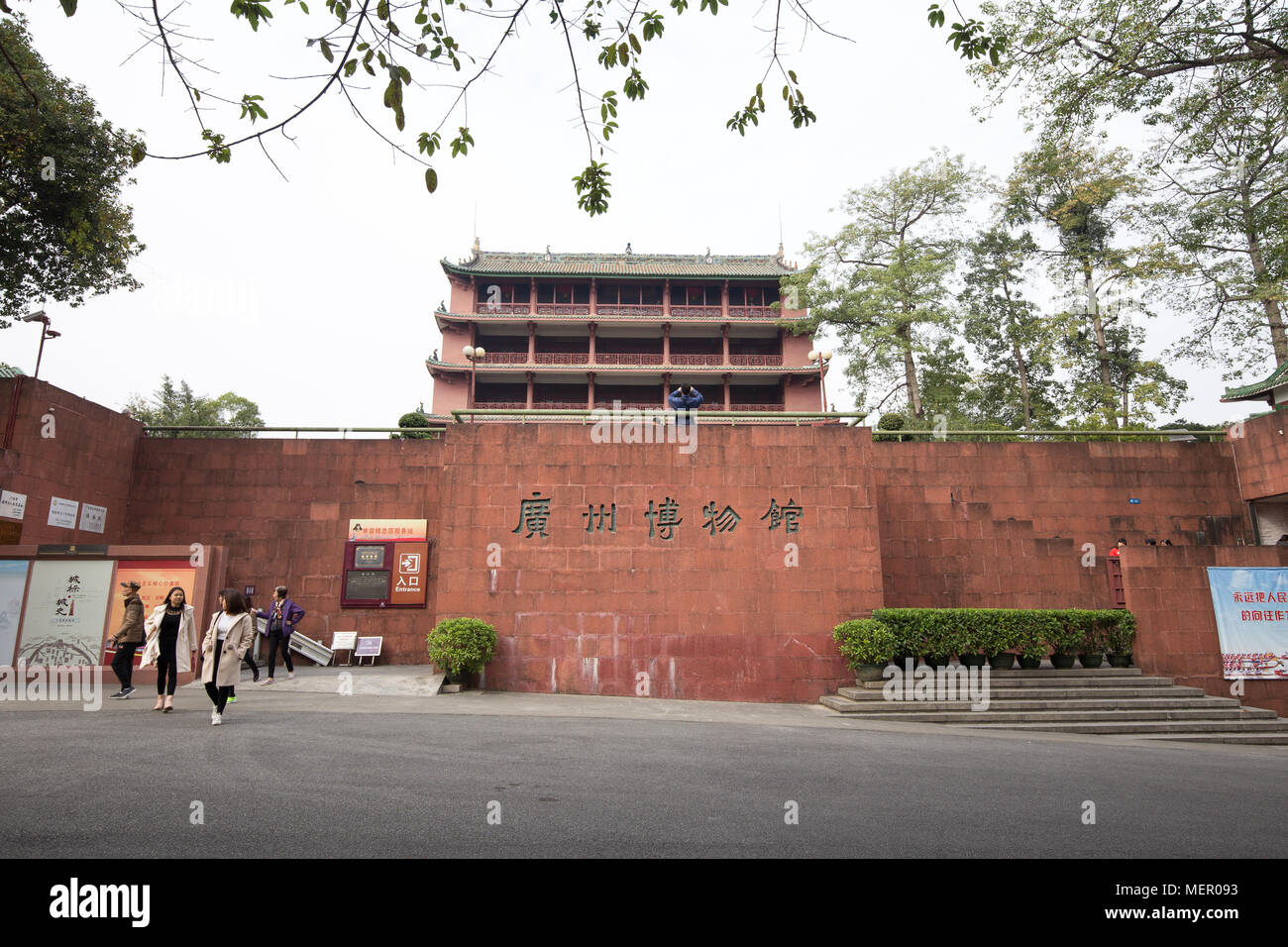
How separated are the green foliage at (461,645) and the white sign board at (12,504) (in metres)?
6.56

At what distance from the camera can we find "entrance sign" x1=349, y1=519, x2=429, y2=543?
13406 millimetres

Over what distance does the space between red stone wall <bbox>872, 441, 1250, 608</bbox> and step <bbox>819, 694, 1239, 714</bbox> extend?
3.00 m

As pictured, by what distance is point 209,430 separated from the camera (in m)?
14.0

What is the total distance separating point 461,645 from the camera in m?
10.4

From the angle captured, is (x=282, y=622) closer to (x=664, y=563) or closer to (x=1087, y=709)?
(x=664, y=563)

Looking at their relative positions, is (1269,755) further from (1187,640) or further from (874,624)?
(874,624)

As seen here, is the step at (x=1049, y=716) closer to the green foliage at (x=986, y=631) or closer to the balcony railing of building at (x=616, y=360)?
the green foliage at (x=986, y=631)

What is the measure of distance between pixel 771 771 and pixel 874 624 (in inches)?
205

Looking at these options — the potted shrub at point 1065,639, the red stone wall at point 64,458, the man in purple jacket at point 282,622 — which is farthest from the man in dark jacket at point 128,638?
the potted shrub at point 1065,639

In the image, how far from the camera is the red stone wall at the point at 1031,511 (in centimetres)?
1322

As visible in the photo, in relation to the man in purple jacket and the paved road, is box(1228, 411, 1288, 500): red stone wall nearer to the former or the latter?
the paved road

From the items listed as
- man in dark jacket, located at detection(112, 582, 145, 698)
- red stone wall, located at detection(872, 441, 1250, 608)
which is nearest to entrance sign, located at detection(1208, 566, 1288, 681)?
red stone wall, located at detection(872, 441, 1250, 608)

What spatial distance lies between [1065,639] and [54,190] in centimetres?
1693
